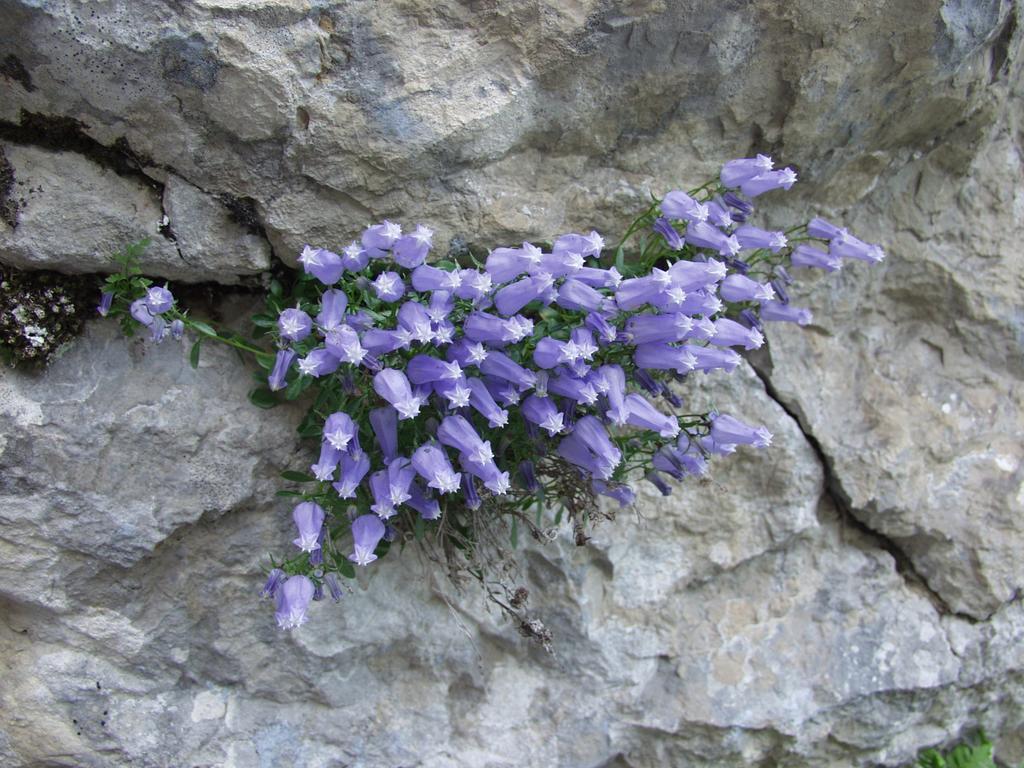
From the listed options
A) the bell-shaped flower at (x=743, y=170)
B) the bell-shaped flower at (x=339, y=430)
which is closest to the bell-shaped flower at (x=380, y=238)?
the bell-shaped flower at (x=339, y=430)

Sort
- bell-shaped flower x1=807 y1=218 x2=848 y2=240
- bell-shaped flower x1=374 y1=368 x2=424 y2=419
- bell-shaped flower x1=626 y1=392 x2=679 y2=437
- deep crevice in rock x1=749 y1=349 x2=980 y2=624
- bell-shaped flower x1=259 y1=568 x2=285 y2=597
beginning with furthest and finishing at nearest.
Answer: deep crevice in rock x1=749 y1=349 x2=980 y2=624 → bell-shaped flower x1=807 y1=218 x2=848 y2=240 → bell-shaped flower x1=626 y1=392 x2=679 y2=437 → bell-shaped flower x1=259 y1=568 x2=285 y2=597 → bell-shaped flower x1=374 y1=368 x2=424 y2=419

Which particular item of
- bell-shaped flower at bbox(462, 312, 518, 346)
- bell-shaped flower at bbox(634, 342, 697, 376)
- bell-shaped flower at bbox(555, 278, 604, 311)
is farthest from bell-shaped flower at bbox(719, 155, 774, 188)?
bell-shaped flower at bbox(462, 312, 518, 346)

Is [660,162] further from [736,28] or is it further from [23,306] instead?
[23,306]

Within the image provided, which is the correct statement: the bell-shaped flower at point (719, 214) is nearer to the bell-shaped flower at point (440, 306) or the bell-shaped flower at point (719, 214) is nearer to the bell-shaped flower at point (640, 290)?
the bell-shaped flower at point (640, 290)

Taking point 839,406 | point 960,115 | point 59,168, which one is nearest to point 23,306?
point 59,168

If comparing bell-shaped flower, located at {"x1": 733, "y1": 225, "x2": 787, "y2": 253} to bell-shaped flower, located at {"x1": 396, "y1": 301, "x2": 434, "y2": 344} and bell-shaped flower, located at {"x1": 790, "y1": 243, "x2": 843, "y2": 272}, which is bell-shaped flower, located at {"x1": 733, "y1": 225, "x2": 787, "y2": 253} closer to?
bell-shaped flower, located at {"x1": 790, "y1": 243, "x2": 843, "y2": 272}

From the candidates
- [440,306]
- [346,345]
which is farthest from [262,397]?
[440,306]
